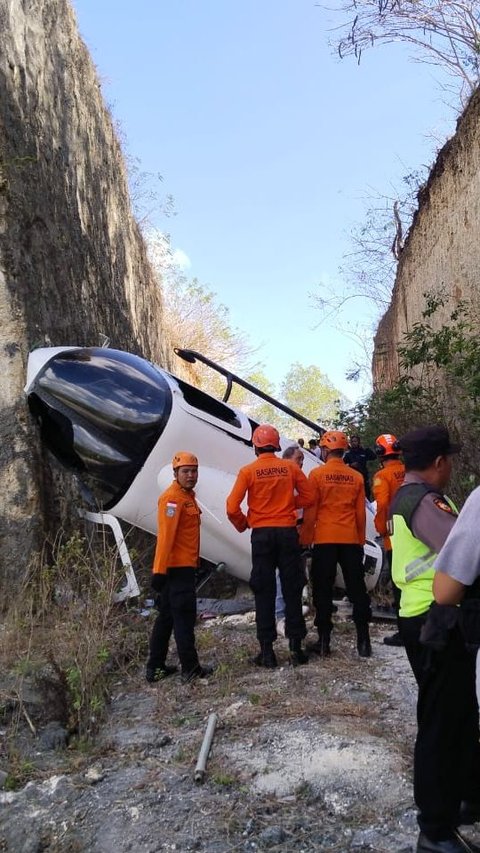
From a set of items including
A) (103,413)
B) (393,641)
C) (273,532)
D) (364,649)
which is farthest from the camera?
(103,413)

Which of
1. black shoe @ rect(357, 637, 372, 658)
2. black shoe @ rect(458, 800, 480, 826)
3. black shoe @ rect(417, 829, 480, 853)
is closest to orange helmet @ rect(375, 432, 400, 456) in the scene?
black shoe @ rect(357, 637, 372, 658)

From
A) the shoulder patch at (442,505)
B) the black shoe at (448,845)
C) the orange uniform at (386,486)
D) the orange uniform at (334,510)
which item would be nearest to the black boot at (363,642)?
the orange uniform at (334,510)

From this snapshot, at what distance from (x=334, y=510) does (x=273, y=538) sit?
60 cm

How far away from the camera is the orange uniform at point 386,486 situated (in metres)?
6.46

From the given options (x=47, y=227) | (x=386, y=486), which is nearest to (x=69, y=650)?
(x=386, y=486)

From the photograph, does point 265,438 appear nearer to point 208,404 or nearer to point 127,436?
point 127,436

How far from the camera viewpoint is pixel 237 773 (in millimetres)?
3918

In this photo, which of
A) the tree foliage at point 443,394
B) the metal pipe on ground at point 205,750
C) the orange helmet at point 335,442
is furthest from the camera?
the tree foliage at point 443,394

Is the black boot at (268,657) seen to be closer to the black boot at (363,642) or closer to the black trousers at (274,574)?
the black trousers at (274,574)

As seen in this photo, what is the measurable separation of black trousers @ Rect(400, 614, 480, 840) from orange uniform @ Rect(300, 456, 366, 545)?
9.71 feet

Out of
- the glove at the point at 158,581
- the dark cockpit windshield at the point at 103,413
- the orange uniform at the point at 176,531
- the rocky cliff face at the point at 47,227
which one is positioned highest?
the rocky cliff face at the point at 47,227

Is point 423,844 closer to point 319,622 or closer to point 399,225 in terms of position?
point 319,622

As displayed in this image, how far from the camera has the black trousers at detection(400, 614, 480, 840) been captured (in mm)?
2979

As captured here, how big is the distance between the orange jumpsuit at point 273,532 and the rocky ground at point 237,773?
1.90 ft
